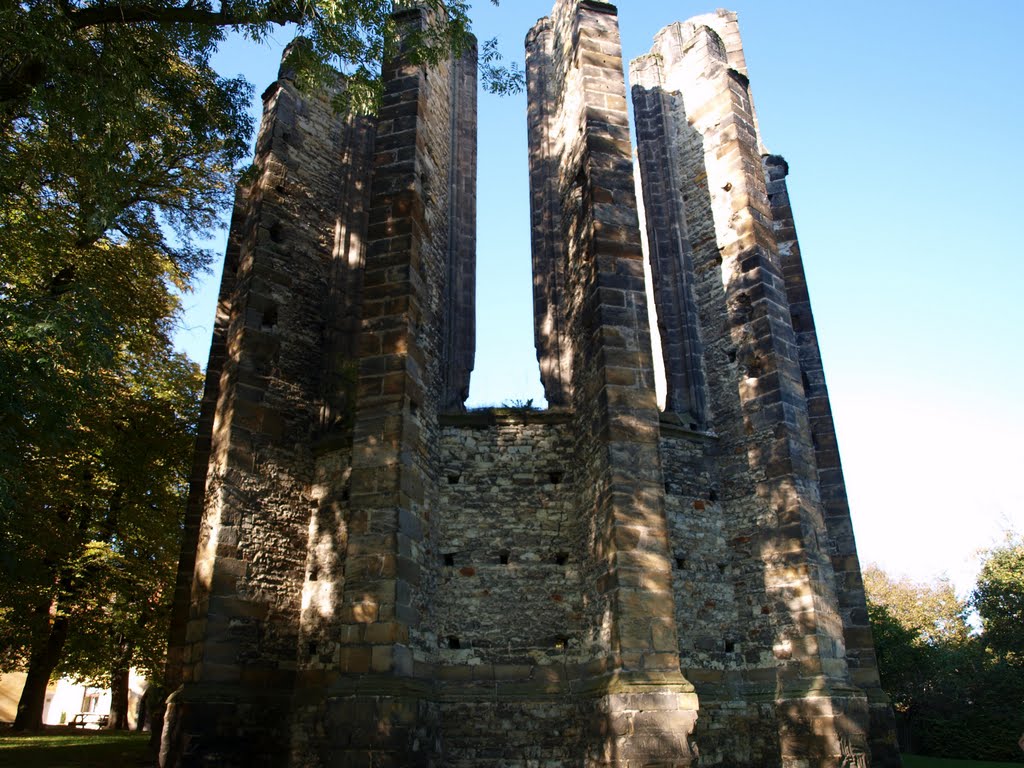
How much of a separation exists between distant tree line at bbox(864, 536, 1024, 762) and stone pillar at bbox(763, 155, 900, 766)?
1048cm

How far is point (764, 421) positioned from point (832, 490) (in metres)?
2.18

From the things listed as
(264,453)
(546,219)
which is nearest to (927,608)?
(546,219)

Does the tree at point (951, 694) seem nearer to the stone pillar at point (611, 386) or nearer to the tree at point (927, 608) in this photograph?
the tree at point (927, 608)

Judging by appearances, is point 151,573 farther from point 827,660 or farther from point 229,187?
point 827,660

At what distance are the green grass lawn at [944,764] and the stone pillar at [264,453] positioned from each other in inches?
532

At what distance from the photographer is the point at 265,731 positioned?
8609 mm

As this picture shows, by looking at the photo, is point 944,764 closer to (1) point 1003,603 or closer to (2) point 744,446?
(1) point 1003,603

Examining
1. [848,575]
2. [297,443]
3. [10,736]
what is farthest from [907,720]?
[10,736]

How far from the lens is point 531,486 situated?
9859mm

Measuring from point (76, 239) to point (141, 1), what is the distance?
5.63m

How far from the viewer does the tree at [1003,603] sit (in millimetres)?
20266

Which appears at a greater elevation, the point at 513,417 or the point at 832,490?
the point at 513,417

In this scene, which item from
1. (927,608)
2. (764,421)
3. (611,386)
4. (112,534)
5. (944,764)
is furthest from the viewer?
(927,608)

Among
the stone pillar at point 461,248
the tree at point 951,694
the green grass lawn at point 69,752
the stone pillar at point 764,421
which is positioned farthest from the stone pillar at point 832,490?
the tree at point 951,694
